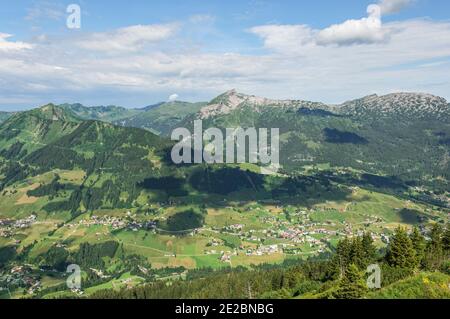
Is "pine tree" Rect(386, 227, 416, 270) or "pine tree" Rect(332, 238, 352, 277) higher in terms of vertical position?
"pine tree" Rect(386, 227, 416, 270)

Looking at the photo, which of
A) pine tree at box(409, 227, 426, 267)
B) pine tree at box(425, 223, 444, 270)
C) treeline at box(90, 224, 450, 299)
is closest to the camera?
treeline at box(90, 224, 450, 299)

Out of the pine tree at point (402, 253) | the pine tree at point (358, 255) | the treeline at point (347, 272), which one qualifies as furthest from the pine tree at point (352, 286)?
the pine tree at point (358, 255)

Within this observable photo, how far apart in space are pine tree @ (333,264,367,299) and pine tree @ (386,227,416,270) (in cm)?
3112

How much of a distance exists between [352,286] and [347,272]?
302 cm

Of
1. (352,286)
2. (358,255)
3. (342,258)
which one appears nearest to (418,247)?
(358,255)

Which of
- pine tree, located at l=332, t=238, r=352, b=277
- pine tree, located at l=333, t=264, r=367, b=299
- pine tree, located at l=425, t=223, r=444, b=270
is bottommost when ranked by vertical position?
pine tree, located at l=332, t=238, r=352, b=277

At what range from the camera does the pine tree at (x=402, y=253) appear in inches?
4360

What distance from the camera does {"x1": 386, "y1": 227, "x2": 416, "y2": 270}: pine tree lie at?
11075 cm

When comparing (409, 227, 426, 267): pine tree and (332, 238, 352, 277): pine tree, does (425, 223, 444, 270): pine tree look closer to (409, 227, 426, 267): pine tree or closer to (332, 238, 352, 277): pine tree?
(409, 227, 426, 267): pine tree

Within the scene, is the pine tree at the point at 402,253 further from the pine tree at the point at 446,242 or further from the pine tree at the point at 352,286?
the pine tree at the point at 352,286

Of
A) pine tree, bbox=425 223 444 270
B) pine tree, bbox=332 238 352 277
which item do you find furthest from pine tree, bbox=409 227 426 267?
pine tree, bbox=332 238 352 277
